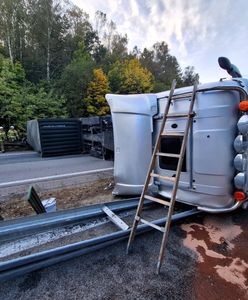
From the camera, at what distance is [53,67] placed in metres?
19.1

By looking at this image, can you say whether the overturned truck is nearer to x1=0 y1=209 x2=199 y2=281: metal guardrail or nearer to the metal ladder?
the metal ladder

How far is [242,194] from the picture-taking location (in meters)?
1.93

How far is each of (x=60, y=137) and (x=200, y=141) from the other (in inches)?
225

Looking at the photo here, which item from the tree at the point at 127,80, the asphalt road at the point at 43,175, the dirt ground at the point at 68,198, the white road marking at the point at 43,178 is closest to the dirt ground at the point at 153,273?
the dirt ground at the point at 68,198

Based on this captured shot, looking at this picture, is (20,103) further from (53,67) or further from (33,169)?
(53,67)

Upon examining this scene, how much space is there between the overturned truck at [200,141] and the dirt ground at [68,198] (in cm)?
80

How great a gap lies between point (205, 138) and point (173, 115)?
43 centimetres

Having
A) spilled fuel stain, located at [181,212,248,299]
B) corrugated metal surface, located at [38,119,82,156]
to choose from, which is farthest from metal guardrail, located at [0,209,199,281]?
corrugated metal surface, located at [38,119,82,156]

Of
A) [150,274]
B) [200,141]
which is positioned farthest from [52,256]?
[200,141]

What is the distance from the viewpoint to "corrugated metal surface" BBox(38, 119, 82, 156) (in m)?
6.64

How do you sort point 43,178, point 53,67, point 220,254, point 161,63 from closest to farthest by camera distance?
point 220,254, point 43,178, point 53,67, point 161,63

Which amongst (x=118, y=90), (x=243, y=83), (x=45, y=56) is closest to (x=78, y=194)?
(x=243, y=83)

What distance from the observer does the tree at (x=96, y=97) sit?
1595 centimetres

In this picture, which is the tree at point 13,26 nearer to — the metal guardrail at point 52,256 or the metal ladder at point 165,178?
the metal ladder at point 165,178
